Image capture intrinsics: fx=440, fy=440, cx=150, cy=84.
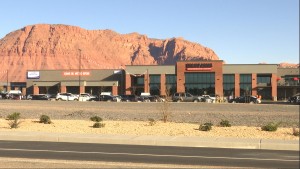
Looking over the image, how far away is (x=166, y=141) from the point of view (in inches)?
657

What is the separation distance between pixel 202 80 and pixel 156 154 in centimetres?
8258

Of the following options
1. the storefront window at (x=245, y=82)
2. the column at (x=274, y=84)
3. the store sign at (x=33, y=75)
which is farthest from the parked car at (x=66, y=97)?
the column at (x=274, y=84)

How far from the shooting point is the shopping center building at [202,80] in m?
94.2

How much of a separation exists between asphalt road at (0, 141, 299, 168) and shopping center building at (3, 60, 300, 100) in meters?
76.4

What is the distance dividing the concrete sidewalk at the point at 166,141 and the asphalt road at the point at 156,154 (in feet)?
2.77

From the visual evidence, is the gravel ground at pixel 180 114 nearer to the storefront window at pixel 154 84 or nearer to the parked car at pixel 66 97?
the parked car at pixel 66 97

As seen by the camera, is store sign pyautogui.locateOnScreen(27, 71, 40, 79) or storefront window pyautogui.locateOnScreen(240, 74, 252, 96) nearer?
storefront window pyautogui.locateOnScreen(240, 74, 252, 96)

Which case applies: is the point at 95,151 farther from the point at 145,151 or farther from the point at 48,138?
the point at 48,138

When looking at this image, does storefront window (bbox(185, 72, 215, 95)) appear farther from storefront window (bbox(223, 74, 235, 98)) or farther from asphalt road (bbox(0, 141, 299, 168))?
asphalt road (bbox(0, 141, 299, 168))

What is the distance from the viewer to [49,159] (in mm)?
12250

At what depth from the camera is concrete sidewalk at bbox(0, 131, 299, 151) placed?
15.7 metres

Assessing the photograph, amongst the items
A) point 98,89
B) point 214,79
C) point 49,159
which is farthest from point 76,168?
point 98,89

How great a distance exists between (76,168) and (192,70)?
8631 cm

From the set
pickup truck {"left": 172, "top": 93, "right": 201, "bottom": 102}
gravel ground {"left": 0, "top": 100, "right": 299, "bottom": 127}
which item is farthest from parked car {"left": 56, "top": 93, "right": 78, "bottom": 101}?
gravel ground {"left": 0, "top": 100, "right": 299, "bottom": 127}
